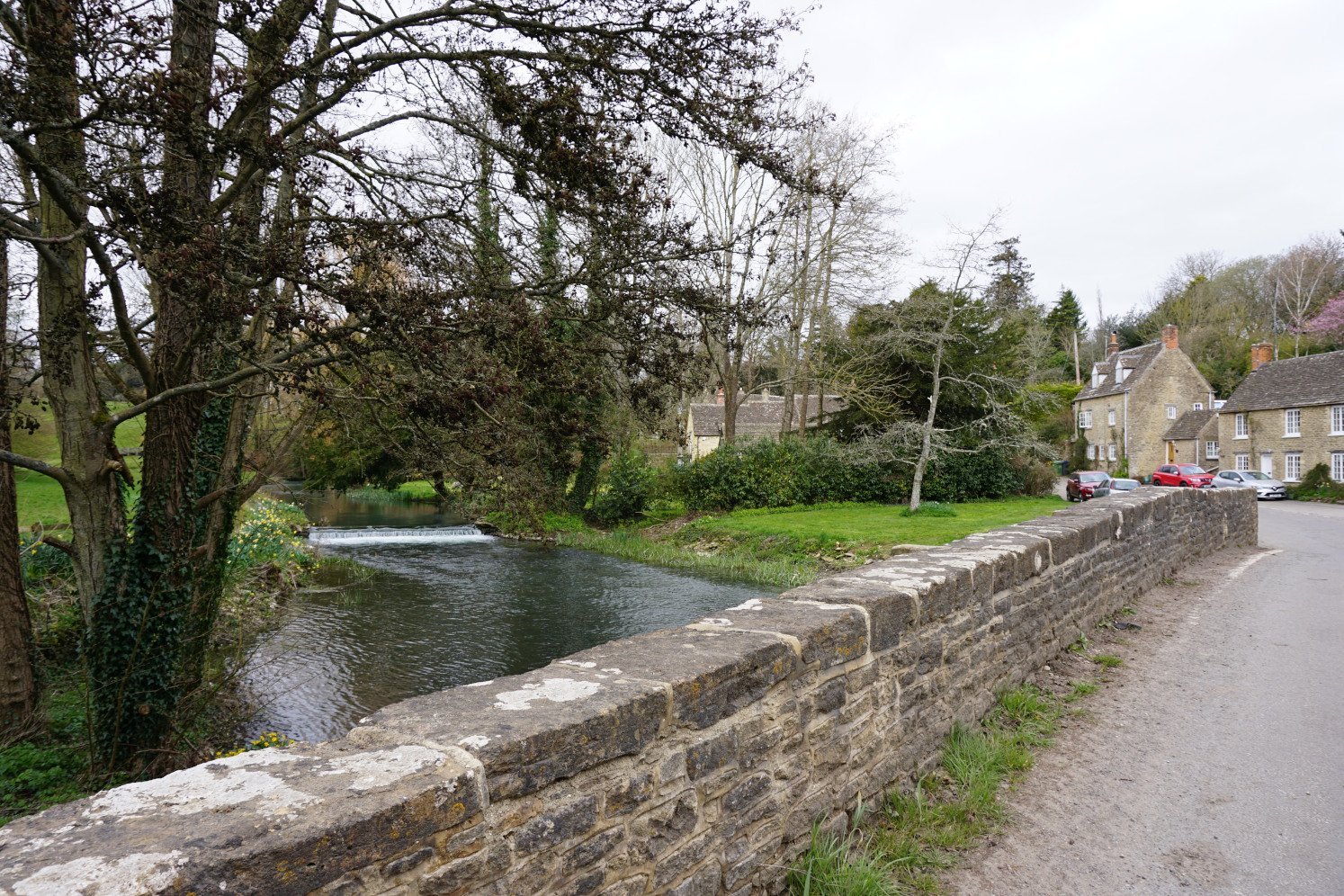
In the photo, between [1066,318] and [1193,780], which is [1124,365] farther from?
[1193,780]

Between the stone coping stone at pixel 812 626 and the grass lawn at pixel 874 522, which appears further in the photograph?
the grass lawn at pixel 874 522

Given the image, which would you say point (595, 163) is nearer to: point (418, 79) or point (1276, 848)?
point (418, 79)

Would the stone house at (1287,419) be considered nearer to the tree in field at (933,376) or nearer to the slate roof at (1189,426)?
the slate roof at (1189,426)

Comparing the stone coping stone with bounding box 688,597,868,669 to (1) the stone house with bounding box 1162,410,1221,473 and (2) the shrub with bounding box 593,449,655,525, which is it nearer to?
(2) the shrub with bounding box 593,449,655,525

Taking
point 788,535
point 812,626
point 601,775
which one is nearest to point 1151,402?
point 788,535

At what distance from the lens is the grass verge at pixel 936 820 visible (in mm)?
2996

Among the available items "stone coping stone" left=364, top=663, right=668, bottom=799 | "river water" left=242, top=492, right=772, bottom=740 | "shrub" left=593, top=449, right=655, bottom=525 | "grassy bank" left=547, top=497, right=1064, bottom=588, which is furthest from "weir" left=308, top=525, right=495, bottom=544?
"stone coping stone" left=364, top=663, right=668, bottom=799

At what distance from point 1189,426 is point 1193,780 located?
4819cm

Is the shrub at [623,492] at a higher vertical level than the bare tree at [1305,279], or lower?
lower

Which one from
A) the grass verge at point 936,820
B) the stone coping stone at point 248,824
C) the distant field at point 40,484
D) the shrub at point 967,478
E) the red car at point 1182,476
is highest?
the distant field at point 40,484

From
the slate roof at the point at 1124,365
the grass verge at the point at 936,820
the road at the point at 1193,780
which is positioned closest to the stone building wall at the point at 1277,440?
the slate roof at the point at 1124,365

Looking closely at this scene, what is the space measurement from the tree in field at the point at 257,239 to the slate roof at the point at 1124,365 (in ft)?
154

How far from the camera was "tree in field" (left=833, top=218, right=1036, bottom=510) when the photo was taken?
2134cm

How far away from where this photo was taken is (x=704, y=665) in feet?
8.87
